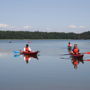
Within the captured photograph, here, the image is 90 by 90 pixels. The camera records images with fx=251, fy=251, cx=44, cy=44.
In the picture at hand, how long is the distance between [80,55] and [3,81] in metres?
15.3

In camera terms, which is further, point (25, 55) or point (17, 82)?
point (25, 55)

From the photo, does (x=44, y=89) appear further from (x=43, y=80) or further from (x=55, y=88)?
(x=43, y=80)

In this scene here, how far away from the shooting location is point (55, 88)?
14.5 m

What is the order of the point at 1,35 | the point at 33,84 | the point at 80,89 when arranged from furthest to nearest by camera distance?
the point at 1,35 → the point at 33,84 → the point at 80,89

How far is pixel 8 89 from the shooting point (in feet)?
47.1

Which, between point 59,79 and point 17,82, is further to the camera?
point 59,79

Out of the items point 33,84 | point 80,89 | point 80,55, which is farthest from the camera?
point 80,55

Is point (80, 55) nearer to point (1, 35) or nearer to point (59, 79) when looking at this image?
point (59, 79)

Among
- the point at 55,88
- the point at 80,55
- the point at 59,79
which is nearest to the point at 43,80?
the point at 59,79

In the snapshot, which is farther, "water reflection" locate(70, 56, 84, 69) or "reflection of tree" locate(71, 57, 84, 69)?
"water reflection" locate(70, 56, 84, 69)

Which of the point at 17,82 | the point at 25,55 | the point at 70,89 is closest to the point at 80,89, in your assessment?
the point at 70,89

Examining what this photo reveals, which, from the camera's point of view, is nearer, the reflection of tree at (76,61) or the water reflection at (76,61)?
the reflection of tree at (76,61)

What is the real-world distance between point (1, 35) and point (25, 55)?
539ft

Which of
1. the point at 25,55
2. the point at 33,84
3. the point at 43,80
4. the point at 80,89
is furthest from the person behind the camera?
the point at 25,55
